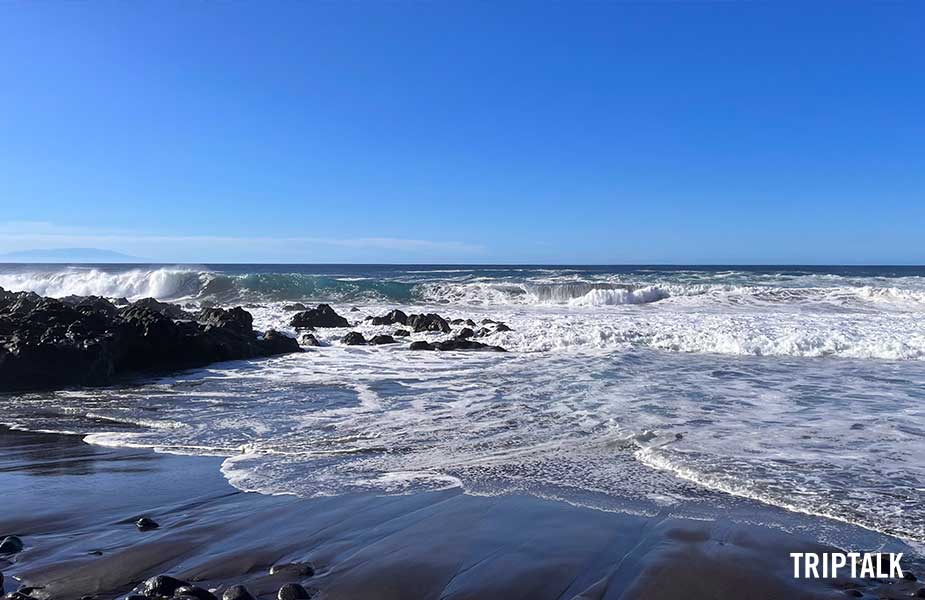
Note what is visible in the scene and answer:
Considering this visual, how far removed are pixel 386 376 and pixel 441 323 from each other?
7204 millimetres

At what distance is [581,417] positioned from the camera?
24.1 feet

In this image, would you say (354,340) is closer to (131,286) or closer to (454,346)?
(454,346)

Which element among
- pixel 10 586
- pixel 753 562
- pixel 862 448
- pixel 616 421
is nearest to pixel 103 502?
pixel 10 586

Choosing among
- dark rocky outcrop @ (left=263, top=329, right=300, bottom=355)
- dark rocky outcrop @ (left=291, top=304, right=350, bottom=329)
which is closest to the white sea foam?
dark rocky outcrop @ (left=291, top=304, right=350, bottom=329)

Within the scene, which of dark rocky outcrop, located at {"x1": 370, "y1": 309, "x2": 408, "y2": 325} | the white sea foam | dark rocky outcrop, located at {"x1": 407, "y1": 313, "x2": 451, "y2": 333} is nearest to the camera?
dark rocky outcrop, located at {"x1": 407, "y1": 313, "x2": 451, "y2": 333}

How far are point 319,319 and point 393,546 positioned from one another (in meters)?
16.1

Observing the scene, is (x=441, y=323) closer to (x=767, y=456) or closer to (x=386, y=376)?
(x=386, y=376)

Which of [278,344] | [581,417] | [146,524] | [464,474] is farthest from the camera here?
[278,344]

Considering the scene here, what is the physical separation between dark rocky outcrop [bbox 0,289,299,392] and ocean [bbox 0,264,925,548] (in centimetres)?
69

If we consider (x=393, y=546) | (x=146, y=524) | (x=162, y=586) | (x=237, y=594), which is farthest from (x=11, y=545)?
(x=393, y=546)

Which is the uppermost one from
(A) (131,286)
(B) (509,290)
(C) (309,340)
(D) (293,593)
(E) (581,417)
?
(B) (509,290)

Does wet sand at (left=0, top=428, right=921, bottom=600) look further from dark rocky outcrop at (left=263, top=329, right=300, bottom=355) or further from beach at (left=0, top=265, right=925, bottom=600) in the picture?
dark rocky outcrop at (left=263, top=329, right=300, bottom=355)

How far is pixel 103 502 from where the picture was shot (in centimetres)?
458

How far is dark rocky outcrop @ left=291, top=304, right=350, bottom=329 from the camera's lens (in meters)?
19.2
